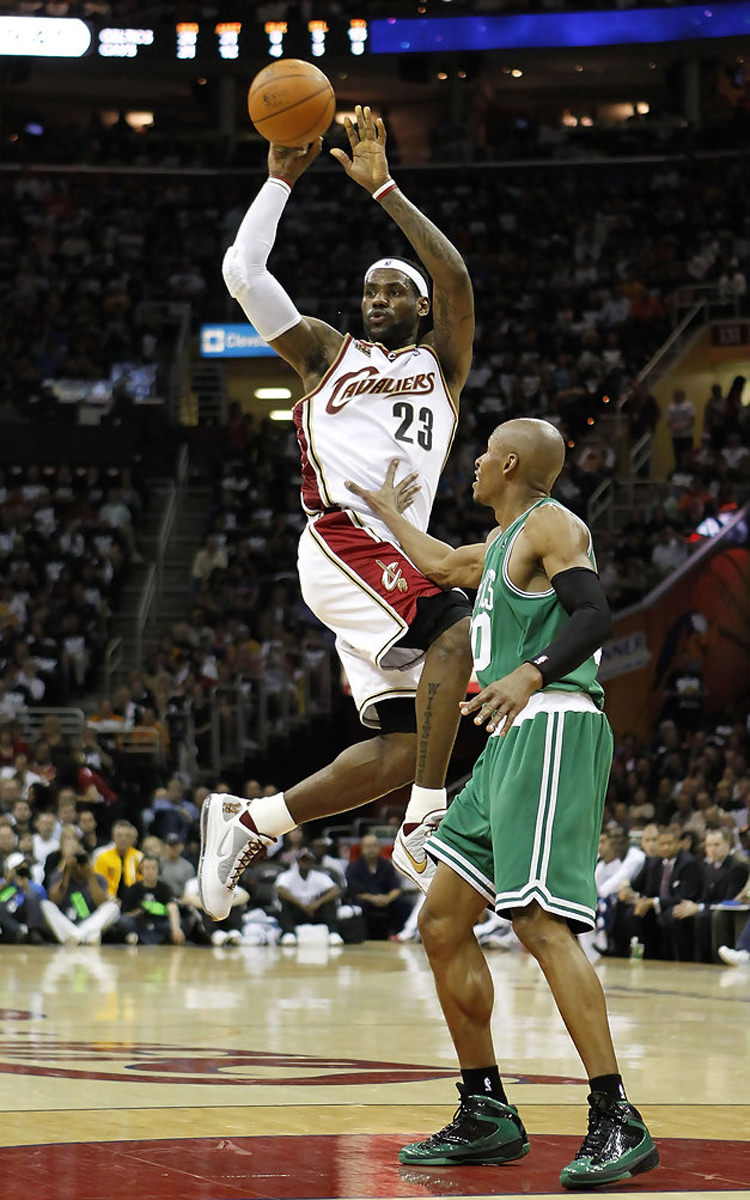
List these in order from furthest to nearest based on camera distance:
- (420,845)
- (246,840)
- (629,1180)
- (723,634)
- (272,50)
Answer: (272,50), (723,634), (246,840), (420,845), (629,1180)

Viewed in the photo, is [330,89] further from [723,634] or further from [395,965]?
[723,634]

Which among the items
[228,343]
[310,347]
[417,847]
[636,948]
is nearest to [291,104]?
[310,347]

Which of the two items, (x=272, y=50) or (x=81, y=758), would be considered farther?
(x=272, y=50)

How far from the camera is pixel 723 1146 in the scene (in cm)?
505

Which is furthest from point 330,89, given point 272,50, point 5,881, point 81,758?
point 272,50

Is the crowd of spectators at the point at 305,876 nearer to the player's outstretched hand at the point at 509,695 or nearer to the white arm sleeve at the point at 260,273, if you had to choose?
the white arm sleeve at the point at 260,273

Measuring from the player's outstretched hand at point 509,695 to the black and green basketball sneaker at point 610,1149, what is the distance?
107 cm

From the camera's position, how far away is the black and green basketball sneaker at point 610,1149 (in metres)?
4.38

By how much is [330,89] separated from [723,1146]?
141 inches

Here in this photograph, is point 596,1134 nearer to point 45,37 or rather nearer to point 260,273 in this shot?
point 260,273

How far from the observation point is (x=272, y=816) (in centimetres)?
595

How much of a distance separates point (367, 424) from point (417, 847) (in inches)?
56.1

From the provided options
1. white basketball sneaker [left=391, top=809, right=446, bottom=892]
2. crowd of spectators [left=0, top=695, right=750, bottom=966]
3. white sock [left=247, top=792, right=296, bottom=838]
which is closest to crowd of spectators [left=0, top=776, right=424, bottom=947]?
crowd of spectators [left=0, top=695, right=750, bottom=966]

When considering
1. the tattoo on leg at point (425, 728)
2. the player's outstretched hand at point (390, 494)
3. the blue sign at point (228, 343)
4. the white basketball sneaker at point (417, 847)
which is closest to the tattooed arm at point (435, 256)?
the player's outstretched hand at point (390, 494)
